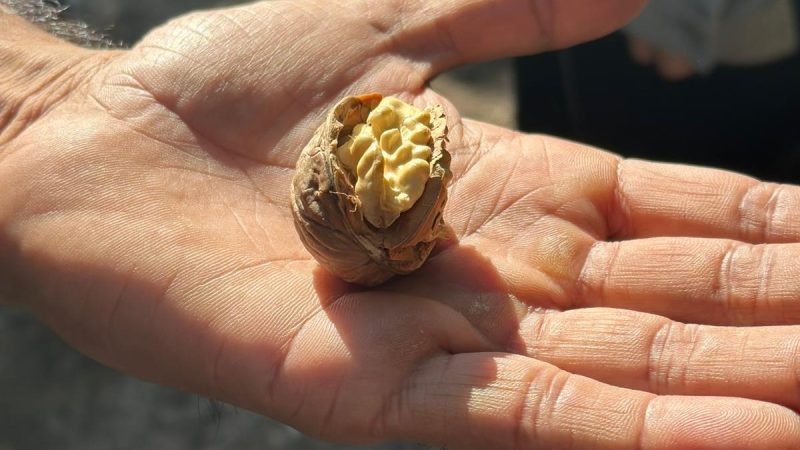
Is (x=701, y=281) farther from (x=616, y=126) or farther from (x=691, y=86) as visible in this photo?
(x=616, y=126)

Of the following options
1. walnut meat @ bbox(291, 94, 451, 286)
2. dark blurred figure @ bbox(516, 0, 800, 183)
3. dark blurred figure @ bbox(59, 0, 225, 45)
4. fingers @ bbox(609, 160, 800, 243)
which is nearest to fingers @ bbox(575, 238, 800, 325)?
fingers @ bbox(609, 160, 800, 243)

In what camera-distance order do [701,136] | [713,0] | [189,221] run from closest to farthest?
[189,221]
[713,0]
[701,136]

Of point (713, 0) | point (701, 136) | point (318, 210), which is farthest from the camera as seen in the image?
point (701, 136)

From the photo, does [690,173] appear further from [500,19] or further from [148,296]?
[148,296]

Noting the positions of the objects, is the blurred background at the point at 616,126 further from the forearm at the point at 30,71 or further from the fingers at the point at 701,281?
the forearm at the point at 30,71

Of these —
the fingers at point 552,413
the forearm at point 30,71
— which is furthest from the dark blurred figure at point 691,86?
the forearm at point 30,71

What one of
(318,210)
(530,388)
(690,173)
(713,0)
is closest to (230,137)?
(318,210)

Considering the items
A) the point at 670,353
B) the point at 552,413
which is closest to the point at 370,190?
the point at 552,413
